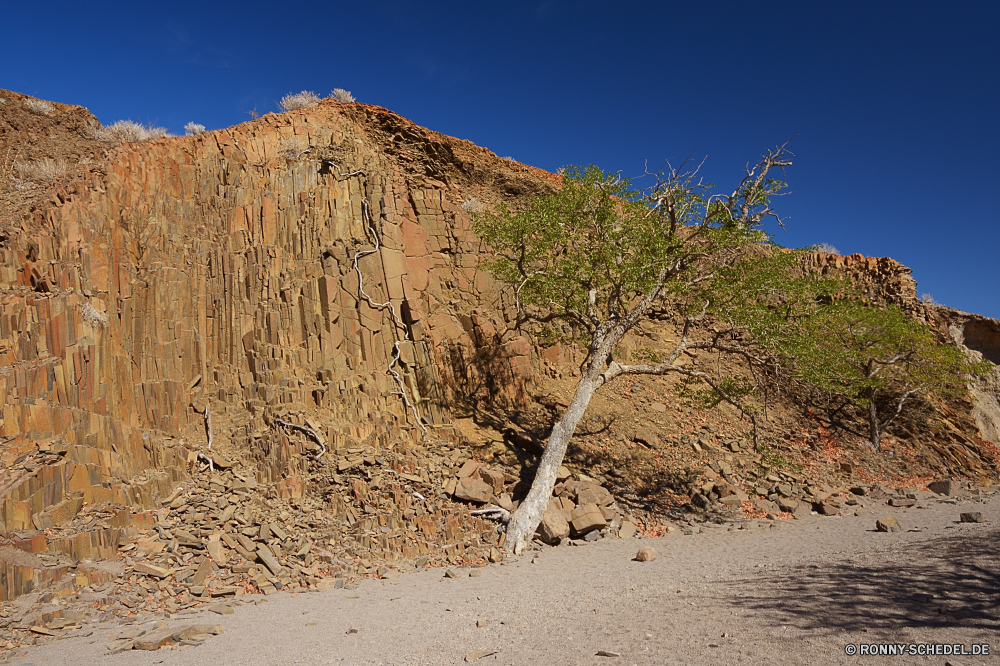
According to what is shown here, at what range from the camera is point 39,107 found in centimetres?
1706

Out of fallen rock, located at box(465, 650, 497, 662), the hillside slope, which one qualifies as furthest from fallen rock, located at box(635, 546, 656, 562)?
fallen rock, located at box(465, 650, 497, 662)

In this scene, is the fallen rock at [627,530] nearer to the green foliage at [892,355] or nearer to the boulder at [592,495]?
the boulder at [592,495]

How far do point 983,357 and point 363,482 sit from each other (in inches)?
885

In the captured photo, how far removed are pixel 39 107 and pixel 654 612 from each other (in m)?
21.9

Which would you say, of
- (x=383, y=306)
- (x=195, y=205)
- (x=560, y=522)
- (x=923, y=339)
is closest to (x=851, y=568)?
(x=560, y=522)

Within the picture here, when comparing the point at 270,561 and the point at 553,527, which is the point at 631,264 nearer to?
the point at 553,527

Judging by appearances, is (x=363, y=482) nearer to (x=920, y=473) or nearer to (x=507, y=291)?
(x=507, y=291)

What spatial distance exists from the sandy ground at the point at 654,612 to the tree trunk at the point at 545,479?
0.84 metres

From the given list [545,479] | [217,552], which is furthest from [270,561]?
[545,479]

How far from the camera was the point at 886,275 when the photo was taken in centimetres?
2181

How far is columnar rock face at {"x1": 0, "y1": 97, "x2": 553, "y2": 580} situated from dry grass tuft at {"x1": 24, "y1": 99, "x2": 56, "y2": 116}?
5.41m

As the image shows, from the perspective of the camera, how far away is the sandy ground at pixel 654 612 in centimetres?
467

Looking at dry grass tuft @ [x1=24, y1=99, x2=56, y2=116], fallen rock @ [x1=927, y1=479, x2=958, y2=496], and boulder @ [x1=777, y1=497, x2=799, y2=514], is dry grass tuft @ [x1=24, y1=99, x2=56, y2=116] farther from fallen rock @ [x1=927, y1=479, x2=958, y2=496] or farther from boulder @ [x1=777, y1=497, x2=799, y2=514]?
fallen rock @ [x1=927, y1=479, x2=958, y2=496]

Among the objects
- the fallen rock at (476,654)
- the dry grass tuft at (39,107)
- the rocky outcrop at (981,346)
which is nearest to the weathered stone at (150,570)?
the fallen rock at (476,654)
